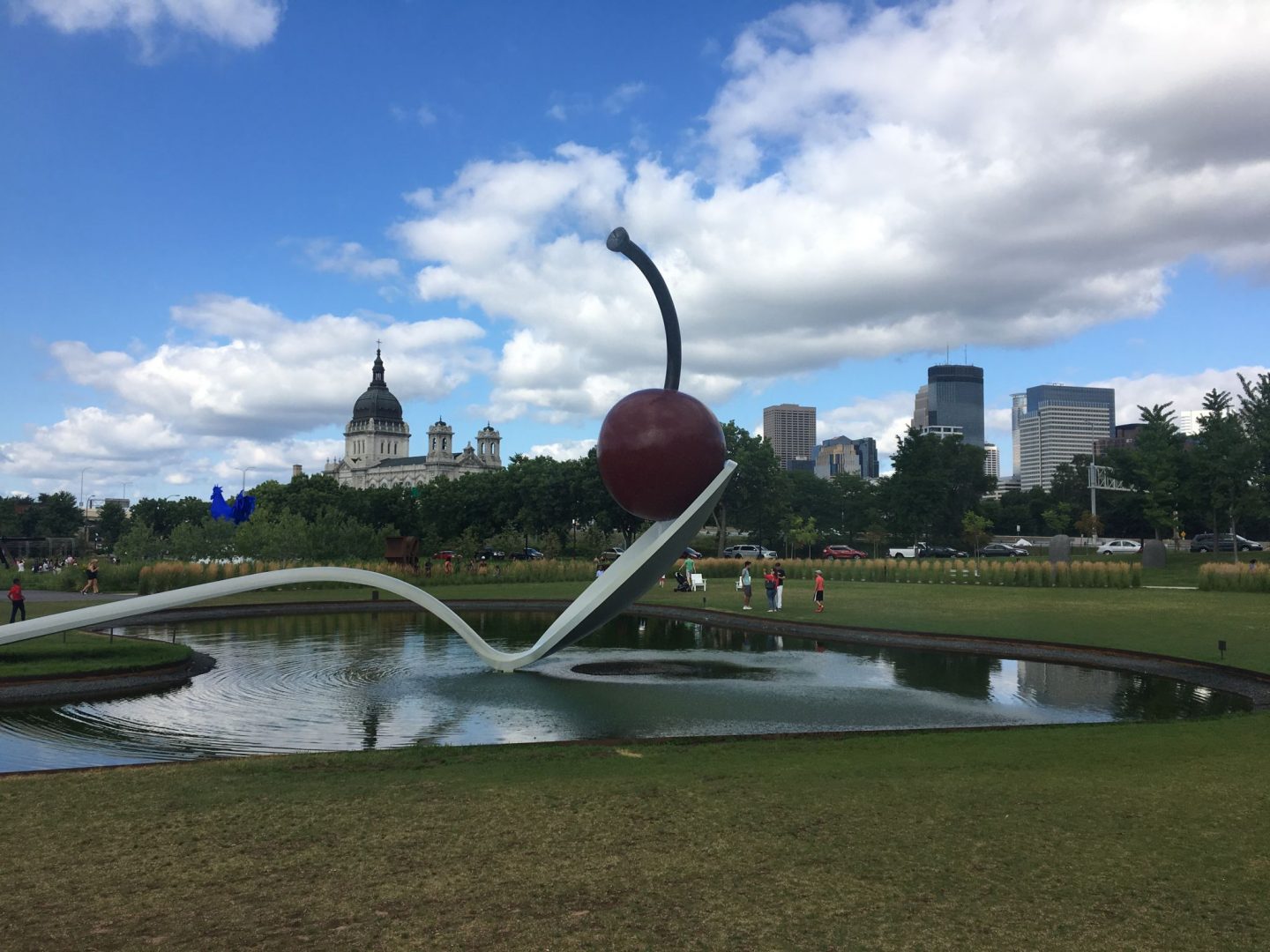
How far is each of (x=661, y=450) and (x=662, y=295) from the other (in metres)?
3.74

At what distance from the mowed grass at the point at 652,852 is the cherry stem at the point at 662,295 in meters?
9.77

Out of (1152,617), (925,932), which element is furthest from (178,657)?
(1152,617)

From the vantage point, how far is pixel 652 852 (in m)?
6.70

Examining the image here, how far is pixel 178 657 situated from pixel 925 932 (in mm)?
16772

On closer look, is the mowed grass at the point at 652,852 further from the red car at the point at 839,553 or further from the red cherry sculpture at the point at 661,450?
the red car at the point at 839,553

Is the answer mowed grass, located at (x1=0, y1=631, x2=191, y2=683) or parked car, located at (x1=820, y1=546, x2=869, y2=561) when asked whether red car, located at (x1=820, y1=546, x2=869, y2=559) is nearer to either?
parked car, located at (x1=820, y1=546, x2=869, y2=561)

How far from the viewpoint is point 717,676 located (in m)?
17.8

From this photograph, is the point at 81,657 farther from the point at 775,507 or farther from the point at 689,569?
the point at 775,507

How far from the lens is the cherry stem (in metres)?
18.2

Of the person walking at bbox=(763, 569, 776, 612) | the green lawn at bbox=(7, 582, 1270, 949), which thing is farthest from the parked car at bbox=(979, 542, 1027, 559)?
the green lawn at bbox=(7, 582, 1270, 949)

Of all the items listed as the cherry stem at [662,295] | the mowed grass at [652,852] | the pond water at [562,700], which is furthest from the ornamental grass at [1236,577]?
the mowed grass at [652,852]

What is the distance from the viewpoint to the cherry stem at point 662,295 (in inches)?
715

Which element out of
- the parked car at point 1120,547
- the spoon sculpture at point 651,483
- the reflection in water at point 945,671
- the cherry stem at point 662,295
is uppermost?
the cherry stem at point 662,295

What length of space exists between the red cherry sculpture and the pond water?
3.36 meters
